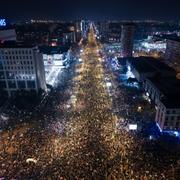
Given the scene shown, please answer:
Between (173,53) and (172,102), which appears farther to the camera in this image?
(173,53)

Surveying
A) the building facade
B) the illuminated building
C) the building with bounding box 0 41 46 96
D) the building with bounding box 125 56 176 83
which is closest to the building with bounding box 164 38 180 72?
the building with bounding box 125 56 176 83

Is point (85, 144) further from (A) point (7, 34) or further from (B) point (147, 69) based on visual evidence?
(A) point (7, 34)

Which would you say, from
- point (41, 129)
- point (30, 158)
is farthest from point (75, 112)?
point (30, 158)

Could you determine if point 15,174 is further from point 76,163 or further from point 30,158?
point 76,163

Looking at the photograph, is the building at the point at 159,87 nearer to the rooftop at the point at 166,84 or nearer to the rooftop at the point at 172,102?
the rooftop at the point at 166,84

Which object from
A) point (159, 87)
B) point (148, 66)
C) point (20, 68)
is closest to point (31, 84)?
point (20, 68)

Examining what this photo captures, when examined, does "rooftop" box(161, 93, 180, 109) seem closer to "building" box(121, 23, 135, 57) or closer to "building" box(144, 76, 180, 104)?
"building" box(144, 76, 180, 104)
